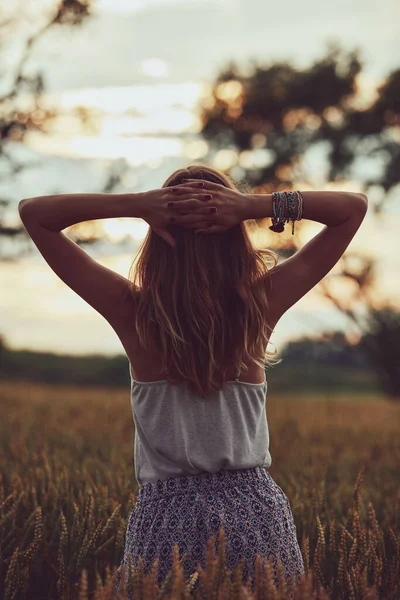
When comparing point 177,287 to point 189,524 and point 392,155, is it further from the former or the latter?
point 392,155

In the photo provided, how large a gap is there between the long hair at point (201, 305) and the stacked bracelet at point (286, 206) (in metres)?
0.16

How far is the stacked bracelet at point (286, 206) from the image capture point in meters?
→ 2.32

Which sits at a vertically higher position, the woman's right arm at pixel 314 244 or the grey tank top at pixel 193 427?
the woman's right arm at pixel 314 244

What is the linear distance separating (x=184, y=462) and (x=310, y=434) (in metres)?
6.43

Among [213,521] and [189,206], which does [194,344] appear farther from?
[213,521]

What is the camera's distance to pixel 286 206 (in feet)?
7.65

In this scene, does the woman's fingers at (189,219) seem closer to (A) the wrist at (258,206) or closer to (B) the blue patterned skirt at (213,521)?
(A) the wrist at (258,206)

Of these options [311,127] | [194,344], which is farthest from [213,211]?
[311,127]

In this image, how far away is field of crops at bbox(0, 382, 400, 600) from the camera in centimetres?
248

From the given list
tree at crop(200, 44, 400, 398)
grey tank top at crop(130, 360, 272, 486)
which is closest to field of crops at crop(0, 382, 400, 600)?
grey tank top at crop(130, 360, 272, 486)

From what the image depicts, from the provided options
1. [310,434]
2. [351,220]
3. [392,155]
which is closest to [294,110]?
[392,155]

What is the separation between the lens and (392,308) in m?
19.7

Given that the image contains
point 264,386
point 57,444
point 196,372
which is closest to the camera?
point 196,372

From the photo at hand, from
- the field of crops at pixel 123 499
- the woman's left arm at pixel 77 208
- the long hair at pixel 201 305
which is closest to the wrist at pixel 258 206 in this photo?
the long hair at pixel 201 305
